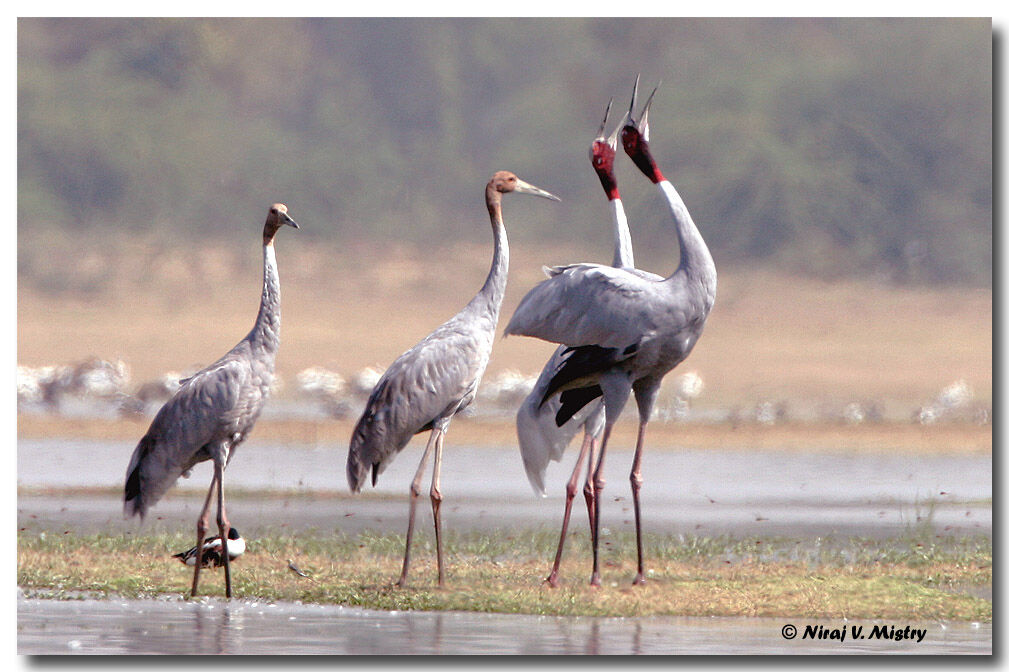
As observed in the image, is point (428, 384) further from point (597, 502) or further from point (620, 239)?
point (620, 239)

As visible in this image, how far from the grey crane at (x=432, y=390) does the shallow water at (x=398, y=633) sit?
1.04 metres

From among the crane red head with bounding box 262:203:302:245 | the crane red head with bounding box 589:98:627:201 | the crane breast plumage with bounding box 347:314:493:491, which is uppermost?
the crane red head with bounding box 589:98:627:201

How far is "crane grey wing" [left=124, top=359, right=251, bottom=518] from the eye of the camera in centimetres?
1096

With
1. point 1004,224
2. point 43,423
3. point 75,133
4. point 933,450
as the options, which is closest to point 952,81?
point 933,450

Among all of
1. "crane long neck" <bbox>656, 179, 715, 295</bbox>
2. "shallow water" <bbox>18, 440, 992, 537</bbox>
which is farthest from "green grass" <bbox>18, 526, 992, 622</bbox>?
"crane long neck" <bbox>656, 179, 715, 295</bbox>

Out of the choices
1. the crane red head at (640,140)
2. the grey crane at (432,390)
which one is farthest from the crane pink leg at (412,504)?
Result: the crane red head at (640,140)

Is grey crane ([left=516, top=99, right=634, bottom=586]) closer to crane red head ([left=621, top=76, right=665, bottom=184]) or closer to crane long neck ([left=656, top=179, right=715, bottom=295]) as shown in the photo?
crane red head ([left=621, top=76, right=665, bottom=184])

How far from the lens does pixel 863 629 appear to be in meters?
10.0

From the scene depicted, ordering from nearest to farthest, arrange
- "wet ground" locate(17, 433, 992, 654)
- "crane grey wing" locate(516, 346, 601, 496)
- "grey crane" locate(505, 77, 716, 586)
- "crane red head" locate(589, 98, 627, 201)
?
"wet ground" locate(17, 433, 992, 654)
"grey crane" locate(505, 77, 716, 586)
"crane grey wing" locate(516, 346, 601, 496)
"crane red head" locate(589, 98, 627, 201)

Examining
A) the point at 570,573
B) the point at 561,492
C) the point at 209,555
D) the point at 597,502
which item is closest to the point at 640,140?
the point at 597,502

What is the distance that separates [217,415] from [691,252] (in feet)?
11.2

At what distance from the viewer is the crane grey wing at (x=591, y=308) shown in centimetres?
1048

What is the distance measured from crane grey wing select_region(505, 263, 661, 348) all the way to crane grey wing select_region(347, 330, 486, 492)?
0.40 meters

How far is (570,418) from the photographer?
11.5 metres
